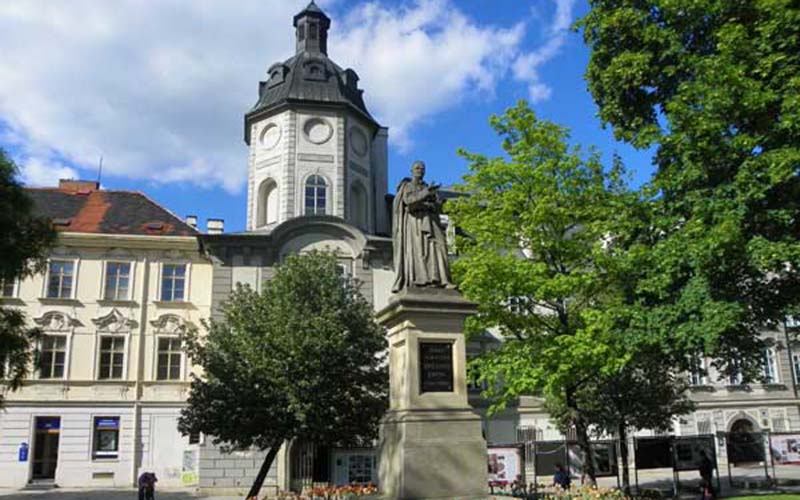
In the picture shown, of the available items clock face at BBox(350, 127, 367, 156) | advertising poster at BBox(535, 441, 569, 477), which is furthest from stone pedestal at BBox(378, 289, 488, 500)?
clock face at BBox(350, 127, 367, 156)

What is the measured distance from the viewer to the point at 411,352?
33.3 feet

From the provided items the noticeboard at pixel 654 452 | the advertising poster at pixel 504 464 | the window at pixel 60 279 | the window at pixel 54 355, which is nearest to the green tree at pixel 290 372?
the advertising poster at pixel 504 464

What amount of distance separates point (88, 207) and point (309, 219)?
39.4 feet

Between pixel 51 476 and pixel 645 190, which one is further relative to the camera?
pixel 51 476

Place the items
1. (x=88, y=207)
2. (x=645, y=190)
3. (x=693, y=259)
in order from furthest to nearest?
(x=88, y=207) → (x=645, y=190) → (x=693, y=259)

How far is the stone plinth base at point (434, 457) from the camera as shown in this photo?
950cm

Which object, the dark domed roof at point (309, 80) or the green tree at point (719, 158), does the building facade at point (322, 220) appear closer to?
the dark domed roof at point (309, 80)

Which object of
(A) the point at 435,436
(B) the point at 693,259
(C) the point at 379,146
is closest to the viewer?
(A) the point at 435,436

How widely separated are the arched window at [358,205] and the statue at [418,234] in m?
21.7

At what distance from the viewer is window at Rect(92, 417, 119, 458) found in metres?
29.6

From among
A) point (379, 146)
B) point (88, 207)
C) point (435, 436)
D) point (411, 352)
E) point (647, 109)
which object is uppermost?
point (379, 146)

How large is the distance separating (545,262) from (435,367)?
30.3 feet

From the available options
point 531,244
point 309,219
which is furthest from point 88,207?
point 531,244

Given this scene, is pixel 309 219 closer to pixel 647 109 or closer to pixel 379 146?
pixel 379 146
